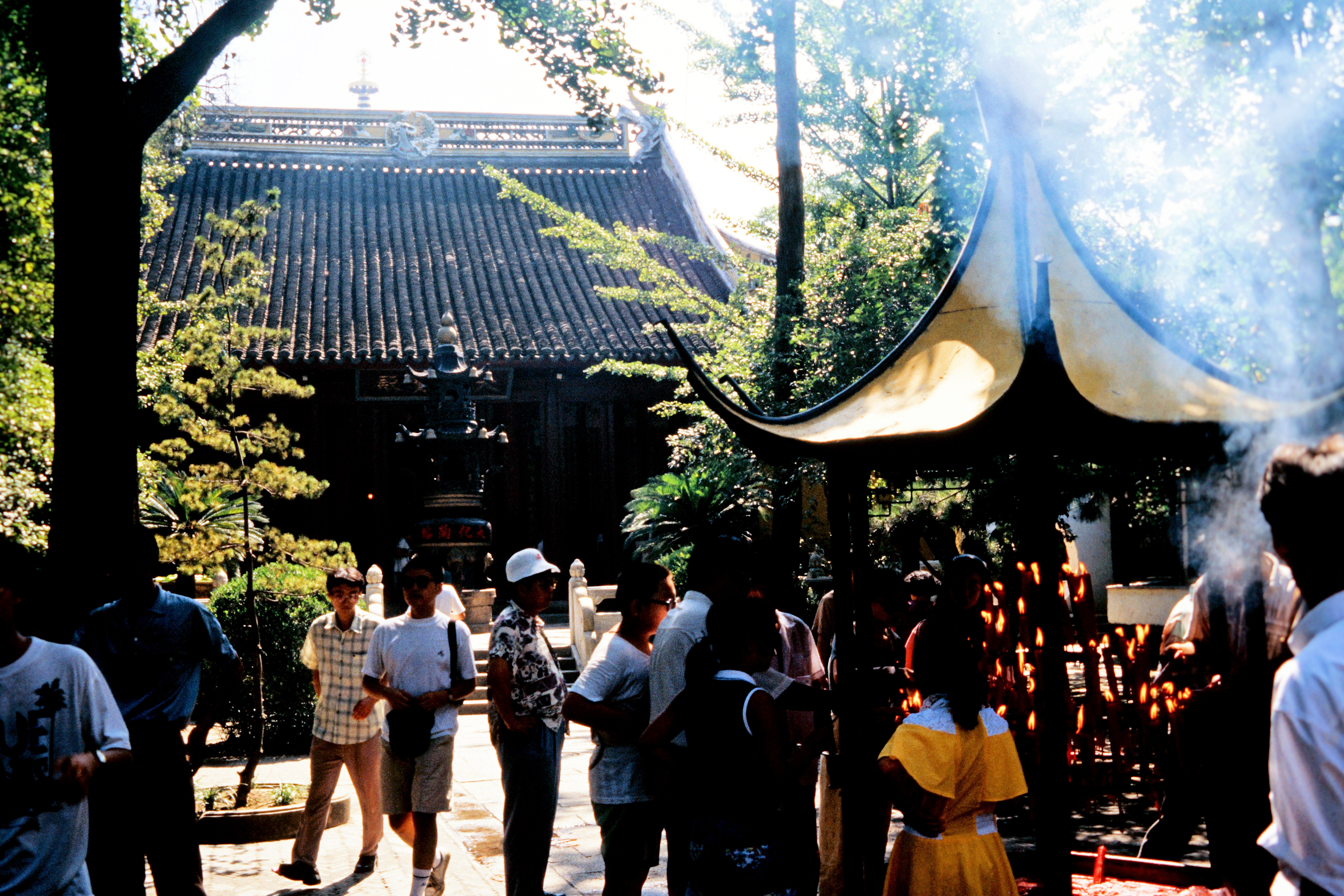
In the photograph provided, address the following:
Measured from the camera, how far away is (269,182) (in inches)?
907

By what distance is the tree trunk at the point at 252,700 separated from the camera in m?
7.59

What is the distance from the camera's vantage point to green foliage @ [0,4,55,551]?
9.28m

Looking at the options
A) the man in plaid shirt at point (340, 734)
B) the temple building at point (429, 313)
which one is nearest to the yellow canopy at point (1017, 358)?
the man in plaid shirt at point (340, 734)

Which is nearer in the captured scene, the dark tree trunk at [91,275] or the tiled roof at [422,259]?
the dark tree trunk at [91,275]

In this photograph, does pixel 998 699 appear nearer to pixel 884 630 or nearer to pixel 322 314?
pixel 884 630

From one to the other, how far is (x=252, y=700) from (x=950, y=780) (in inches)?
326

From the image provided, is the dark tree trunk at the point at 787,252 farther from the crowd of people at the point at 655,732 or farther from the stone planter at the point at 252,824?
the stone planter at the point at 252,824

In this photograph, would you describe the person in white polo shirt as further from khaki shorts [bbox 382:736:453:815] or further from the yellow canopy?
khaki shorts [bbox 382:736:453:815]

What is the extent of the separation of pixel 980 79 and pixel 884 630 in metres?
3.18

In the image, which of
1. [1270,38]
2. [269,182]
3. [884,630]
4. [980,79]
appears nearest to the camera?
[980,79]

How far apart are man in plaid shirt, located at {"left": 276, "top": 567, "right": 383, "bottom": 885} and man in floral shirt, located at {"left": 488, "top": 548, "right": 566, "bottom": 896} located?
55.5 inches

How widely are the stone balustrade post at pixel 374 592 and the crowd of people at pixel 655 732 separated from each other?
22.6 feet

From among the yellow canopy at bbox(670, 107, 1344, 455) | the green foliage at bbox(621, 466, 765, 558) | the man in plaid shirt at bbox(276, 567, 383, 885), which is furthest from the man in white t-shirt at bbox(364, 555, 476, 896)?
the green foliage at bbox(621, 466, 765, 558)

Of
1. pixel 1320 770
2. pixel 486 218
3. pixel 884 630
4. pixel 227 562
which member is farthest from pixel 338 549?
pixel 486 218
